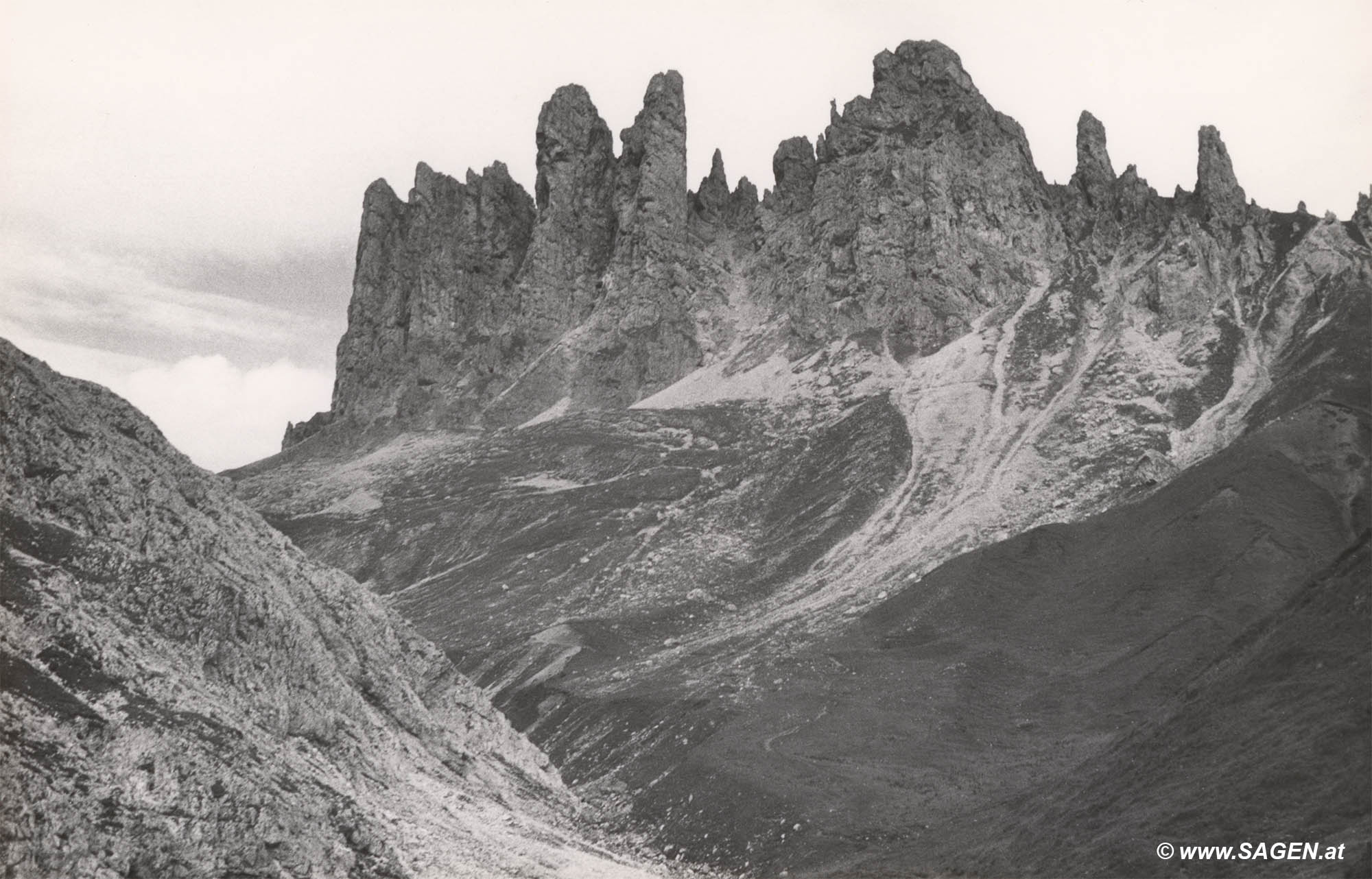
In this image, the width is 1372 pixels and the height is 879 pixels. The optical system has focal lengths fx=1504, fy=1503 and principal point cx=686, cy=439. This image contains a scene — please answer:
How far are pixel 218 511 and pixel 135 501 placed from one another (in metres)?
8.75

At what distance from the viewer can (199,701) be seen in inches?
1788

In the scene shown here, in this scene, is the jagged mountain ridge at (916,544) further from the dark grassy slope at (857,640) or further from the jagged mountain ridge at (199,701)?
the jagged mountain ridge at (199,701)

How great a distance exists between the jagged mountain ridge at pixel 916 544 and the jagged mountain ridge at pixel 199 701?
19.5 meters

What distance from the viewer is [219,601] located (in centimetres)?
5200

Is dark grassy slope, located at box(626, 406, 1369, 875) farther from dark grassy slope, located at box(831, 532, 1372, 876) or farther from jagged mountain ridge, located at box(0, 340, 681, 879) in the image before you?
jagged mountain ridge, located at box(0, 340, 681, 879)

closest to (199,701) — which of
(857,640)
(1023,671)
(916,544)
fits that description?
(1023,671)

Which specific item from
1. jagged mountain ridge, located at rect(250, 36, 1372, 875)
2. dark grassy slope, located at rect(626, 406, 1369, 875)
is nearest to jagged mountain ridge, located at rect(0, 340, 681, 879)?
dark grassy slope, located at rect(626, 406, 1369, 875)

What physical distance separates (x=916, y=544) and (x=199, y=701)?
343ft

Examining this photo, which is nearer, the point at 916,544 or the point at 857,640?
the point at 857,640

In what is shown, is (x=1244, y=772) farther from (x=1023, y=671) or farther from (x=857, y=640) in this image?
(x=857, y=640)

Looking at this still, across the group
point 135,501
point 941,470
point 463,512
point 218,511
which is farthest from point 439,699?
point 463,512

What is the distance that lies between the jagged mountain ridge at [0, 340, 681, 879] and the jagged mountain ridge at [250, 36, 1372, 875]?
19.5 m

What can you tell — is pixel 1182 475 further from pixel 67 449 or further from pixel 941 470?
pixel 67 449

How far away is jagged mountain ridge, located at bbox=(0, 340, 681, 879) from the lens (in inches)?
1490
